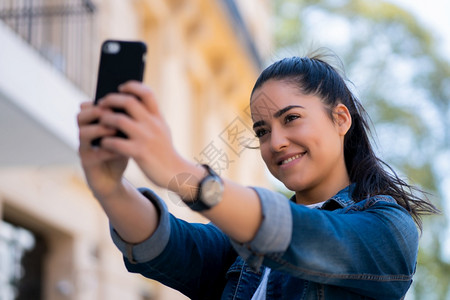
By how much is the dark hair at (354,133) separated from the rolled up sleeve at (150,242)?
0.43 meters

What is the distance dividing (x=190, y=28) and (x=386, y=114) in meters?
6.66

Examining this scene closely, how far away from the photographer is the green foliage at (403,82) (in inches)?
730

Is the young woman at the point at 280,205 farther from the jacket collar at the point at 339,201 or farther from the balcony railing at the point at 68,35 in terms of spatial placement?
the balcony railing at the point at 68,35

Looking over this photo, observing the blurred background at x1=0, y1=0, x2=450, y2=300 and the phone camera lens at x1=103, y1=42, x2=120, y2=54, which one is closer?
the phone camera lens at x1=103, y1=42, x2=120, y2=54

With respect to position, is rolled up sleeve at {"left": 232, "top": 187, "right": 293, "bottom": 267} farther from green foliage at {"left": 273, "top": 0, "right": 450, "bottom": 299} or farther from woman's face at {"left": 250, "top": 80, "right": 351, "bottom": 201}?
green foliage at {"left": 273, "top": 0, "right": 450, "bottom": 299}

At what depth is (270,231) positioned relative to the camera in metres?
1.74

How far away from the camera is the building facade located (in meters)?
6.49

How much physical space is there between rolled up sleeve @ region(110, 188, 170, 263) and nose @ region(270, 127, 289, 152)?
→ 1.01ft

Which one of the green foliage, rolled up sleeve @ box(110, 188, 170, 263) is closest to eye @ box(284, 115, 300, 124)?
rolled up sleeve @ box(110, 188, 170, 263)

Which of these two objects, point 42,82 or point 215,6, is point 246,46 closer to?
point 215,6

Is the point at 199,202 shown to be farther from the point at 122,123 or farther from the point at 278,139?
the point at 278,139

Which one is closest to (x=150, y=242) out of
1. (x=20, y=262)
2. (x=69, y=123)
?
(x=69, y=123)

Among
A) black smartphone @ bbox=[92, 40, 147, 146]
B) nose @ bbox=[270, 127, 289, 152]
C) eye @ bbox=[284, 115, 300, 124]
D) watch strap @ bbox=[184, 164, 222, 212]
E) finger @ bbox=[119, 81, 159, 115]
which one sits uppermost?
black smartphone @ bbox=[92, 40, 147, 146]

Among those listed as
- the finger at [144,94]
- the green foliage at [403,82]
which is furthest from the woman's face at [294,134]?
the green foliage at [403,82]
